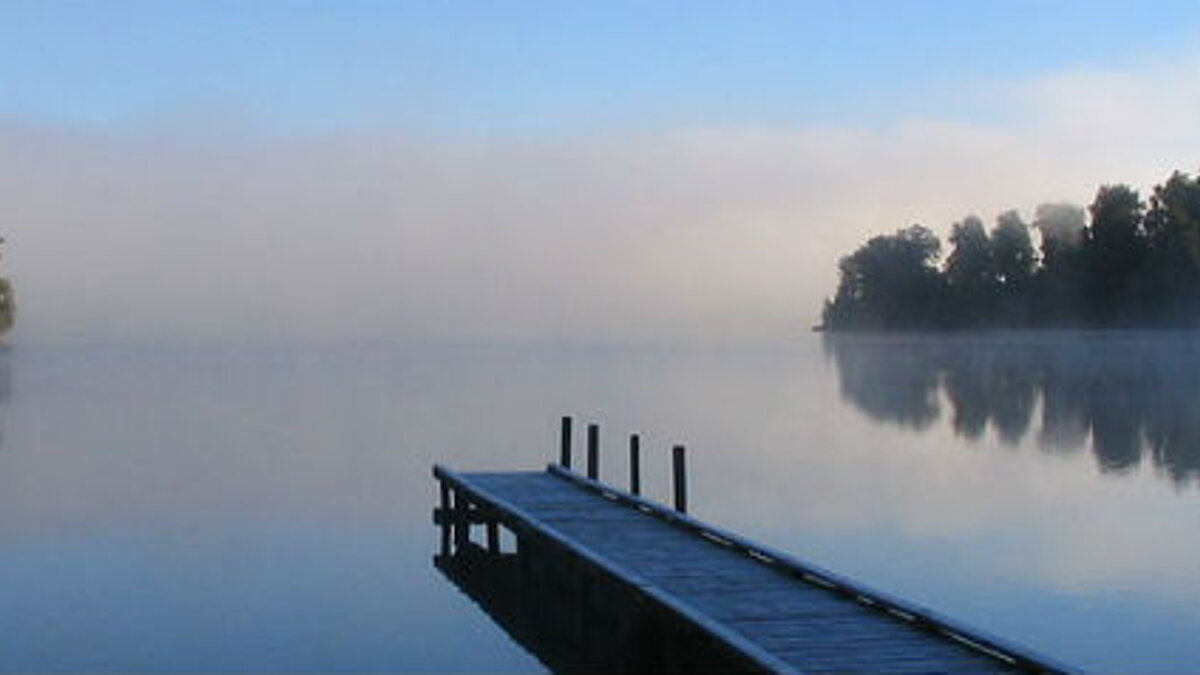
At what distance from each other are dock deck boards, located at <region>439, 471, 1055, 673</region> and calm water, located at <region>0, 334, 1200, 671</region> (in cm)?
179

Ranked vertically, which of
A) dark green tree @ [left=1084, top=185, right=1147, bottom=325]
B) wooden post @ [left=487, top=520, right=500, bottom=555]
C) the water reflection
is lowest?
the water reflection

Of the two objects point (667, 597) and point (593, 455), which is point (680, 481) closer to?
point (593, 455)

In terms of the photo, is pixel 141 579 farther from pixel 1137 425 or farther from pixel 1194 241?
pixel 1194 241

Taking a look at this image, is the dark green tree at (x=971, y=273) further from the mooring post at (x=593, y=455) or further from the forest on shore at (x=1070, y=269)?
the mooring post at (x=593, y=455)

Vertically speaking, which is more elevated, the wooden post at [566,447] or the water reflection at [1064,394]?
the wooden post at [566,447]

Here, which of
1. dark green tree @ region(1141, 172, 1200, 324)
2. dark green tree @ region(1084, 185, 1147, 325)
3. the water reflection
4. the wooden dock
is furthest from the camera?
dark green tree @ region(1084, 185, 1147, 325)

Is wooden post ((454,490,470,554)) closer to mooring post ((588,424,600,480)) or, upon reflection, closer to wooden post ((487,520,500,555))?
wooden post ((487,520,500,555))

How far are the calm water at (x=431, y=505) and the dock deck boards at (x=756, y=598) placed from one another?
1789mm

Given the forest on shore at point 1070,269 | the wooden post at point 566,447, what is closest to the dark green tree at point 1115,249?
the forest on shore at point 1070,269

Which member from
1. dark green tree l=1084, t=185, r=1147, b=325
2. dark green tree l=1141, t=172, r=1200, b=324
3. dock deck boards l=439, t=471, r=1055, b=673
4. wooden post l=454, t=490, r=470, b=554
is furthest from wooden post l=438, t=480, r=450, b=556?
dark green tree l=1084, t=185, r=1147, b=325

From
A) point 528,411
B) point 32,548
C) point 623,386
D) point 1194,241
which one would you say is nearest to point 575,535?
point 32,548

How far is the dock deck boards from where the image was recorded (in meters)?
12.2

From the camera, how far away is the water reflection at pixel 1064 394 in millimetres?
44531

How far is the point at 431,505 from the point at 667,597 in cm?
1657
